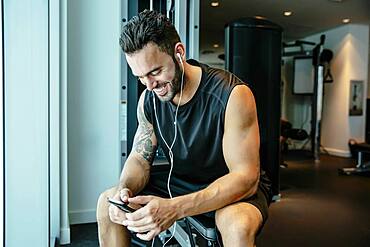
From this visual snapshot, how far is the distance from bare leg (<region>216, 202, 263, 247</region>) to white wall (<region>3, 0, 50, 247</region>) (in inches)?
32.6

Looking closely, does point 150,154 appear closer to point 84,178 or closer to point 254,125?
point 254,125

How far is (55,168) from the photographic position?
2.33 meters

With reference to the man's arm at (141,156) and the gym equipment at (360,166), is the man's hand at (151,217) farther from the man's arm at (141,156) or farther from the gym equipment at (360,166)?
the gym equipment at (360,166)

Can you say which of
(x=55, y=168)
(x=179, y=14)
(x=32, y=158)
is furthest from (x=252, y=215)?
(x=55, y=168)

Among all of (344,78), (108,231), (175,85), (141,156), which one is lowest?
(108,231)

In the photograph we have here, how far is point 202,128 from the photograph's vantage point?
1326mm

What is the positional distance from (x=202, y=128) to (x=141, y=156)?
0.31 metres

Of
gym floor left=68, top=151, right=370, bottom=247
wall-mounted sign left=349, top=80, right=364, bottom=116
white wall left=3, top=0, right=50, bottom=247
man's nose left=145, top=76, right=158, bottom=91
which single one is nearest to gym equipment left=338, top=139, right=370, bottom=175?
gym floor left=68, top=151, right=370, bottom=247

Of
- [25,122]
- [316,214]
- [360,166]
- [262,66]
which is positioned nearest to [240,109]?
[25,122]

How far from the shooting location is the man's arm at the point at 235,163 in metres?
1.15

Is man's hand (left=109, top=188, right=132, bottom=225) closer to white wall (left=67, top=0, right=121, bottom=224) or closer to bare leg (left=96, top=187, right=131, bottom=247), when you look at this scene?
bare leg (left=96, top=187, right=131, bottom=247)

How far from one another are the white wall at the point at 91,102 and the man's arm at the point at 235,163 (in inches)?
57.4

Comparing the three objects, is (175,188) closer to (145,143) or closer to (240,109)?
(145,143)

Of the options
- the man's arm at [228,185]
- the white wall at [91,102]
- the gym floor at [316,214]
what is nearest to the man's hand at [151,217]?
the man's arm at [228,185]
